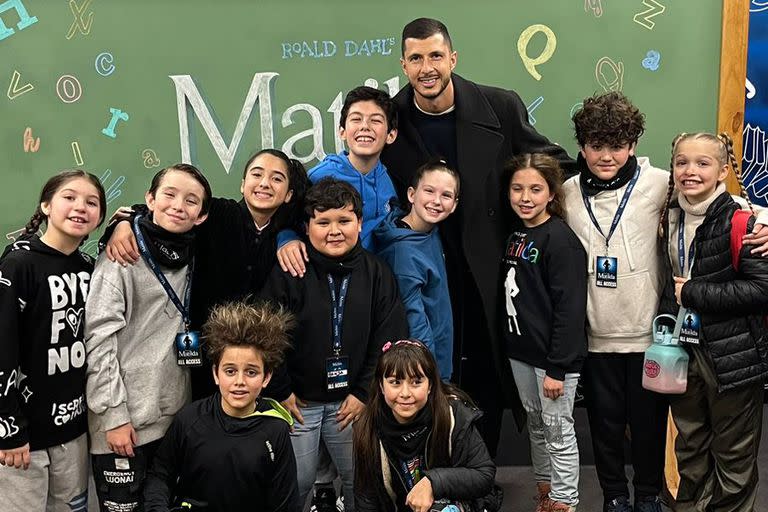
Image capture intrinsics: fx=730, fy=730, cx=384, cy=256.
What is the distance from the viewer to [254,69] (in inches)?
135

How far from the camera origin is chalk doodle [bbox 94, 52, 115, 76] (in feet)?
11.0

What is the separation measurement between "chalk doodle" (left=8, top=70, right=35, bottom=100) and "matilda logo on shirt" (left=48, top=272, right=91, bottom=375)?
1.54m

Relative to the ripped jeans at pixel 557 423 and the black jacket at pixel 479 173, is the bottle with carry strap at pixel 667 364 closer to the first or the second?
the ripped jeans at pixel 557 423

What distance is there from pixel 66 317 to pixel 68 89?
5.24ft

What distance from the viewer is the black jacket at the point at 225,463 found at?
88.2 inches

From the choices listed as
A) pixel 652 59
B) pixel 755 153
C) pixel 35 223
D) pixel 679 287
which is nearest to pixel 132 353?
pixel 35 223

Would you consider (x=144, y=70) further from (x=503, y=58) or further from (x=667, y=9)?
(x=667, y=9)

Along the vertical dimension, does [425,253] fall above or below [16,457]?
above

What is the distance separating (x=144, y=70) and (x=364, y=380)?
186 centimetres

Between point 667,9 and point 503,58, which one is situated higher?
point 667,9

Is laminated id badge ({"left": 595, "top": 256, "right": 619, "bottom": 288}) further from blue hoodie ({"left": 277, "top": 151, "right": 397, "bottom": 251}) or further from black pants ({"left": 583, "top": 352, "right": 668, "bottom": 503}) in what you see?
blue hoodie ({"left": 277, "top": 151, "right": 397, "bottom": 251})

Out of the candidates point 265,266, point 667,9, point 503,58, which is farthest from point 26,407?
point 667,9

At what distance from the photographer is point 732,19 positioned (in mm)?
3369

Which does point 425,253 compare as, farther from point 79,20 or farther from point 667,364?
point 79,20
